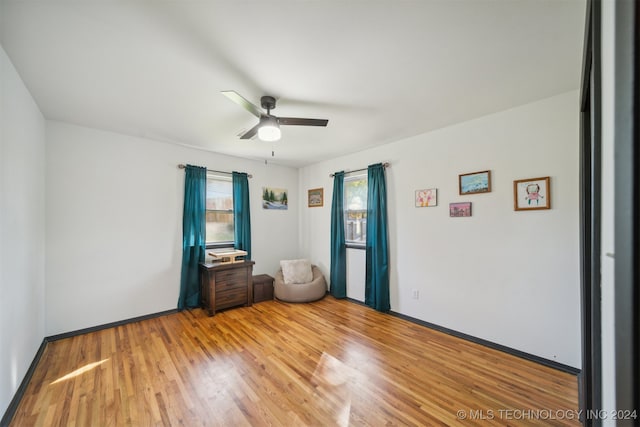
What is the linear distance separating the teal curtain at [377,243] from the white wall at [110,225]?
2666 millimetres

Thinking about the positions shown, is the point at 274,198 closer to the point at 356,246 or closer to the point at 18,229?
the point at 356,246

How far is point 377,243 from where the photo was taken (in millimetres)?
3629

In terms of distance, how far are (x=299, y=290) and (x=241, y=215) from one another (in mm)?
1665

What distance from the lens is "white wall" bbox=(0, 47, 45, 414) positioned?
166cm

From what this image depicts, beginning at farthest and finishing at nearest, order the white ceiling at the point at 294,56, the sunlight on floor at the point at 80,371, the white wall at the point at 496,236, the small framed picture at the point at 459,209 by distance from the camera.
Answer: the small framed picture at the point at 459,209 → the white wall at the point at 496,236 → the sunlight on floor at the point at 80,371 → the white ceiling at the point at 294,56

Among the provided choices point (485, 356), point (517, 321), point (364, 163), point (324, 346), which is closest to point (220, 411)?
point (324, 346)

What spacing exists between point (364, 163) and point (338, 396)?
3.11 metres

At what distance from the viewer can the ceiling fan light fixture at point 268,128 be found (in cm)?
214

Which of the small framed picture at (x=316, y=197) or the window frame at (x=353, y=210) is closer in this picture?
the window frame at (x=353, y=210)

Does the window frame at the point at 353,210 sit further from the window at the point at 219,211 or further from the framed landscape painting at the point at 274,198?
the window at the point at 219,211

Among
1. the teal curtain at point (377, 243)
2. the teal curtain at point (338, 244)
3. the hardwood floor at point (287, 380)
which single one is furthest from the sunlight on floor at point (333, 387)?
the teal curtain at point (338, 244)

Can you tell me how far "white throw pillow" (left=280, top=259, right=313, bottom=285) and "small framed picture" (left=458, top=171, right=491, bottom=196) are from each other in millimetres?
2747

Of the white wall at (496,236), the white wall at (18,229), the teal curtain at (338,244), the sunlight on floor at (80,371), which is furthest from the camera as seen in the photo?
the teal curtain at (338,244)

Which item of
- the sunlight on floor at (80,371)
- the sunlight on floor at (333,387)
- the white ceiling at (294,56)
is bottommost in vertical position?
the sunlight on floor at (333,387)
